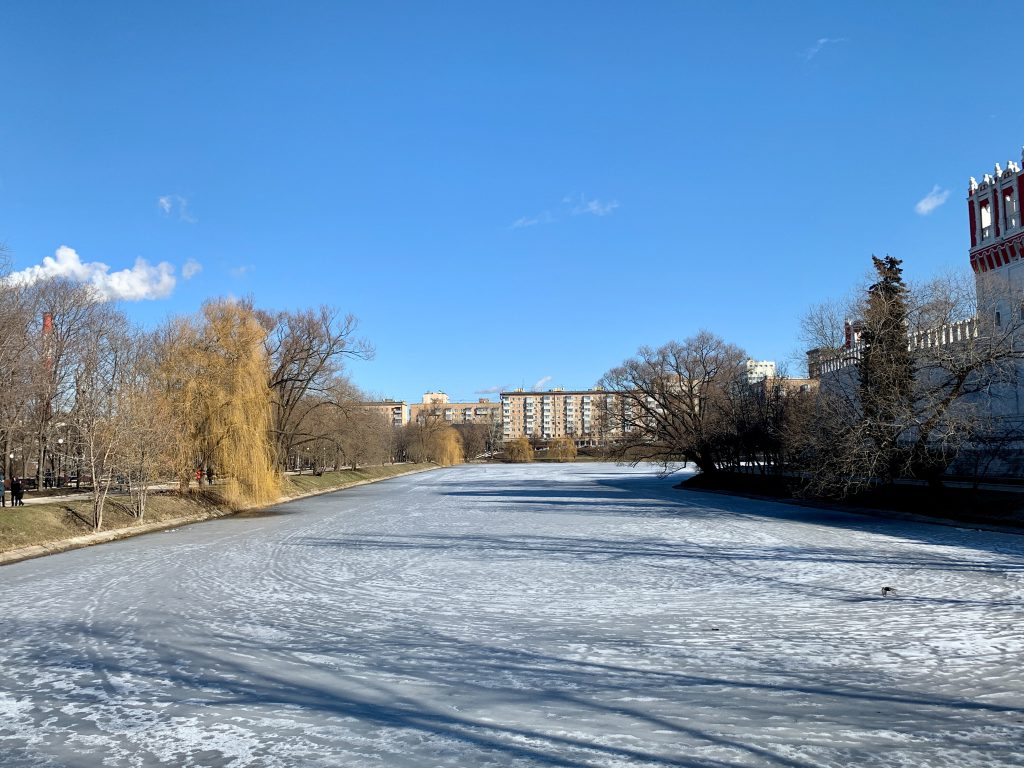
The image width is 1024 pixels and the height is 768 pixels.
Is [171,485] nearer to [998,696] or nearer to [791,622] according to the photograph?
[791,622]

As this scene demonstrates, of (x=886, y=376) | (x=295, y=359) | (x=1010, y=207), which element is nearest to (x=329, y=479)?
(x=295, y=359)

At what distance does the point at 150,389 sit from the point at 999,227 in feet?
119

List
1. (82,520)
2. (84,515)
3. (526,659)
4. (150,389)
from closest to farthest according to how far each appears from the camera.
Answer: (526,659), (82,520), (84,515), (150,389)

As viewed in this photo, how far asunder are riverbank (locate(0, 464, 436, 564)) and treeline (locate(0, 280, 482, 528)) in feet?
2.31

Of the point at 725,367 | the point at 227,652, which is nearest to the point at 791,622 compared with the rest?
the point at 227,652

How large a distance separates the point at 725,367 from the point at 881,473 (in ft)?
116

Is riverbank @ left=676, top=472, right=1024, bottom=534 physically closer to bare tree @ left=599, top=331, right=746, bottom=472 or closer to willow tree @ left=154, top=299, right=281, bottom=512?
bare tree @ left=599, top=331, right=746, bottom=472

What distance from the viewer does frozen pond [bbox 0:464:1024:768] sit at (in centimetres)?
601

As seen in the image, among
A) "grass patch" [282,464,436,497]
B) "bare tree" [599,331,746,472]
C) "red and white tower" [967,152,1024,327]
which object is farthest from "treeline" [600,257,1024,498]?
"grass patch" [282,464,436,497]

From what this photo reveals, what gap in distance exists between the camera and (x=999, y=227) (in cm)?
3412

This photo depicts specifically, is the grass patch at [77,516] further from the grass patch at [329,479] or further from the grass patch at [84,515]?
the grass patch at [329,479]

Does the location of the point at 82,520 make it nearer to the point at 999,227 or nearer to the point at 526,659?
the point at 526,659

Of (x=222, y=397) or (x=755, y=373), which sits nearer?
(x=222, y=397)

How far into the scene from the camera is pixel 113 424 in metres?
28.9
